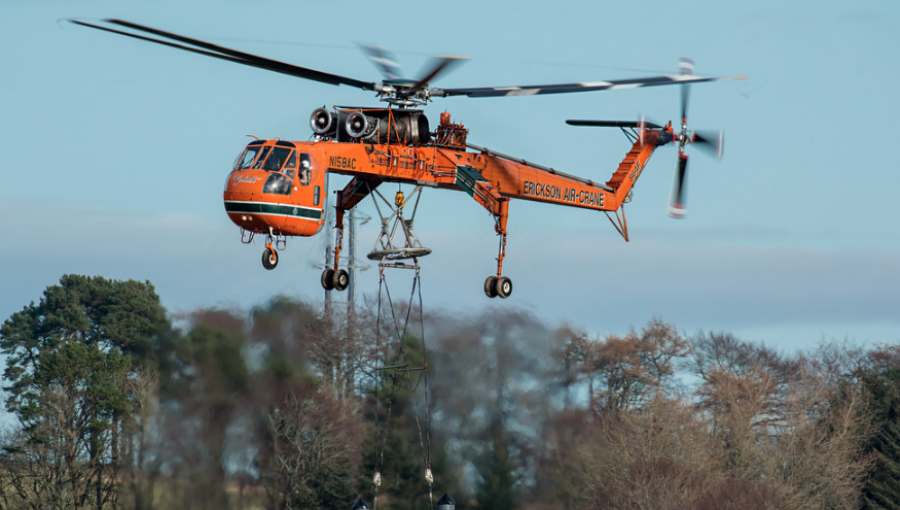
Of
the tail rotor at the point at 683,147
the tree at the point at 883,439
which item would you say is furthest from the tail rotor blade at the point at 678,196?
the tree at the point at 883,439

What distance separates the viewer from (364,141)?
3069 cm

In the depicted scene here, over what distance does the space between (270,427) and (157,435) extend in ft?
14.5

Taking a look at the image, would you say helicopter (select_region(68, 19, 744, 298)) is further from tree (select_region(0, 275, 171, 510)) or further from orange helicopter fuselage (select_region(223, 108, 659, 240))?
tree (select_region(0, 275, 171, 510))

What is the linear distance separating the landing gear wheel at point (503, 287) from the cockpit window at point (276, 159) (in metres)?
6.02

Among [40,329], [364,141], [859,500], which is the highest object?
[364,141]

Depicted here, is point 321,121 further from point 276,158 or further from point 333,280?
point 333,280

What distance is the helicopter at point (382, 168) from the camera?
2823cm

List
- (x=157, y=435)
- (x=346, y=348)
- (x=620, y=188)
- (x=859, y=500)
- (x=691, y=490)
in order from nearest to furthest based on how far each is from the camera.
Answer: (x=620, y=188)
(x=157, y=435)
(x=346, y=348)
(x=691, y=490)
(x=859, y=500)

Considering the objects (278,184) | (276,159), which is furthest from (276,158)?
(278,184)

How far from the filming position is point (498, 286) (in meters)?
31.7

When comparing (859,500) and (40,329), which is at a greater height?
(40,329)

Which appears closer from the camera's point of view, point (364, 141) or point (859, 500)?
point (364, 141)

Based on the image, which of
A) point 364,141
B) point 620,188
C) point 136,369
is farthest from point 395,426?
point 364,141

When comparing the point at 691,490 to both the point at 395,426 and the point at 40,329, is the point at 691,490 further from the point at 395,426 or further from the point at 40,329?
the point at 40,329
